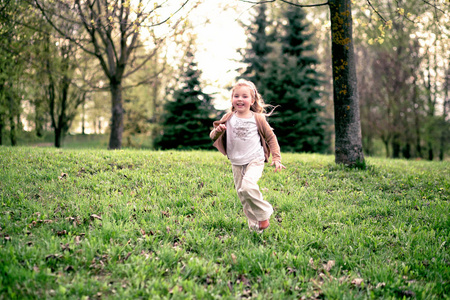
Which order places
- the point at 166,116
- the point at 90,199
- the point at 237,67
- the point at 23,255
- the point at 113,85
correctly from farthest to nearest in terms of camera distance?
the point at 237,67, the point at 166,116, the point at 113,85, the point at 90,199, the point at 23,255

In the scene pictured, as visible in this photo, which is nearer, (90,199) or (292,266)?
A: (292,266)

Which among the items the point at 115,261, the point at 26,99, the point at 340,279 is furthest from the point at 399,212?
the point at 26,99

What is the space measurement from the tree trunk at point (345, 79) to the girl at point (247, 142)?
3881mm

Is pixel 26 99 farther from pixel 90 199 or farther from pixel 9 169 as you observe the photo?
pixel 90 199

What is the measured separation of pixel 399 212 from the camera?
15.9 feet

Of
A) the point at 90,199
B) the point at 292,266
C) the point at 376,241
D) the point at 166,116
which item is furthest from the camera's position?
the point at 166,116

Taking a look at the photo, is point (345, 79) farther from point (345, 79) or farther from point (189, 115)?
point (189, 115)

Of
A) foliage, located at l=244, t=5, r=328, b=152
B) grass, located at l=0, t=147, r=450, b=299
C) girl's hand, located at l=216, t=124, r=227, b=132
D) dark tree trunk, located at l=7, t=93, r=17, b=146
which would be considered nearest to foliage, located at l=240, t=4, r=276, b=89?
foliage, located at l=244, t=5, r=328, b=152

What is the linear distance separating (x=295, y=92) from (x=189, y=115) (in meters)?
5.32

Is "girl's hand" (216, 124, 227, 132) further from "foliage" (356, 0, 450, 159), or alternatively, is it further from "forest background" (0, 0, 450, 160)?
"foliage" (356, 0, 450, 159)

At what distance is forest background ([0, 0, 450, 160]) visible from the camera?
39.8ft

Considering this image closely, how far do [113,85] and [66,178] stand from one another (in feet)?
23.3

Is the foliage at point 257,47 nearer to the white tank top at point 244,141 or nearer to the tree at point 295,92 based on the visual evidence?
the tree at point 295,92

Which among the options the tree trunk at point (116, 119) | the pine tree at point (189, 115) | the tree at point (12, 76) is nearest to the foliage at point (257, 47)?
the pine tree at point (189, 115)
